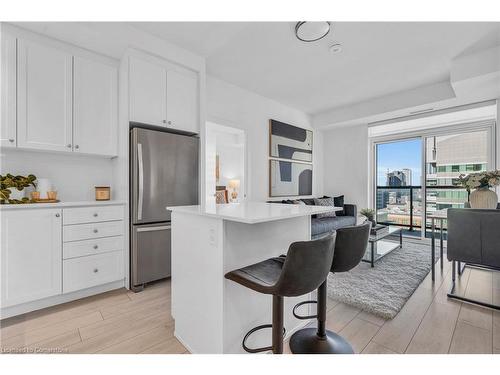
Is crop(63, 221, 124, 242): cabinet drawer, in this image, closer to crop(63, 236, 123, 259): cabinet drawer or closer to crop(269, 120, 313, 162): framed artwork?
crop(63, 236, 123, 259): cabinet drawer

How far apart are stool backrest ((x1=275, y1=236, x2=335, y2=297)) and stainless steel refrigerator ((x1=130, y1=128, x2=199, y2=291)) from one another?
183 centimetres

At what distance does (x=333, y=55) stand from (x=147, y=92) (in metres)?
2.23

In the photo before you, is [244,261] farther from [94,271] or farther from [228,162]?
[228,162]

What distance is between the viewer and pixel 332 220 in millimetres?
4348

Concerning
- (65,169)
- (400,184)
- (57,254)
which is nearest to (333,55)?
(65,169)

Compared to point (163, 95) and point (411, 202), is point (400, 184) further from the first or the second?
point (163, 95)

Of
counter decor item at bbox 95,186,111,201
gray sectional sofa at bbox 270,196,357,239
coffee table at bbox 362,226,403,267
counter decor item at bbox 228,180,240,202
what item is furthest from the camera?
counter decor item at bbox 228,180,240,202

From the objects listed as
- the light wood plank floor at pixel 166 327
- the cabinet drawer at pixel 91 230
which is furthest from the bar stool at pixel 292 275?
the cabinet drawer at pixel 91 230

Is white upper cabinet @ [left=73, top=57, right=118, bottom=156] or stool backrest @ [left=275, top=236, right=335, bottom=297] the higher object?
white upper cabinet @ [left=73, top=57, right=118, bottom=156]

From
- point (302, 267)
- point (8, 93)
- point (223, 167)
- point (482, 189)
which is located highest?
point (8, 93)

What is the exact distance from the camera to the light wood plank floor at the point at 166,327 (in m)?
1.56

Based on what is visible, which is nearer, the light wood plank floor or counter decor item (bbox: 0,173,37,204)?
the light wood plank floor

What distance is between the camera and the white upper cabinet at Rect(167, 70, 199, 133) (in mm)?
2752

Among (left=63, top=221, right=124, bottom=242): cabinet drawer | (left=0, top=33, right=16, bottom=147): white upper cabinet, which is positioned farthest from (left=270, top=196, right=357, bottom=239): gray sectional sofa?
(left=0, top=33, right=16, bottom=147): white upper cabinet
